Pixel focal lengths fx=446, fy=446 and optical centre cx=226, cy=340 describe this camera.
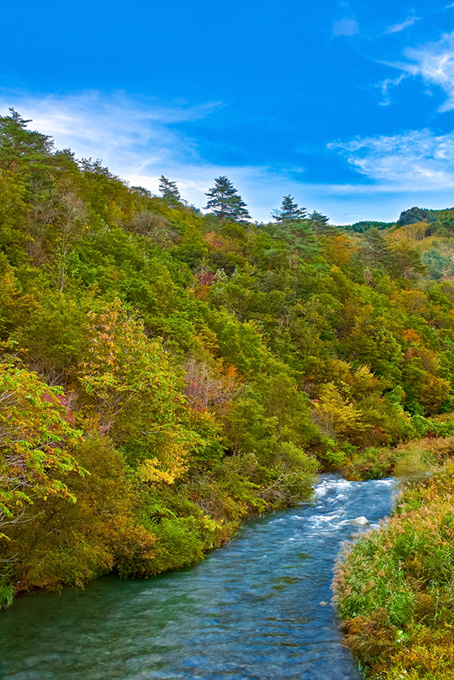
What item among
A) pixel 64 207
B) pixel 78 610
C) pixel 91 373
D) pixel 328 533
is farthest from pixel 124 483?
pixel 64 207

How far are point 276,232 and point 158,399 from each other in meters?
50.7

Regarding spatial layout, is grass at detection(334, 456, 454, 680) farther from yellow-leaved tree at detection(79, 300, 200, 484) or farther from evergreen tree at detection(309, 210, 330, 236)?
evergreen tree at detection(309, 210, 330, 236)

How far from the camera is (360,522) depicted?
16203mm

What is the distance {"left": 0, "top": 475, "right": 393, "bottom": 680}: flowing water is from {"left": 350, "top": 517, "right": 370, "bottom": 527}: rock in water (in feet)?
9.77

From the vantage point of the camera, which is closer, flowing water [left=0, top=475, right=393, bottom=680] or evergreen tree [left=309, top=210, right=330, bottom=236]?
flowing water [left=0, top=475, right=393, bottom=680]

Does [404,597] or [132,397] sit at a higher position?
[132,397]

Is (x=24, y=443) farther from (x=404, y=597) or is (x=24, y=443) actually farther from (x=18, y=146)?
(x=18, y=146)

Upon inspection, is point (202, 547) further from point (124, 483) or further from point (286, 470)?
point (286, 470)

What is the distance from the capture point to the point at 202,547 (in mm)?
13562

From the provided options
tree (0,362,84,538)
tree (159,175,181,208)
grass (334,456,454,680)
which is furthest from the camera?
tree (159,175,181,208)

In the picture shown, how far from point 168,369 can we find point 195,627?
10409 mm

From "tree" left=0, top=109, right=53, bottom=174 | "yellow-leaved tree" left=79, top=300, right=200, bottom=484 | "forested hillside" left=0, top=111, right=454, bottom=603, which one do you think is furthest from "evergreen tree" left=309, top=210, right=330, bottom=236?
"yellow-leaved tree" left=79, top=300, right=200, bottom=484

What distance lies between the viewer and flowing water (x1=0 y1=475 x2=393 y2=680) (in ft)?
23.9

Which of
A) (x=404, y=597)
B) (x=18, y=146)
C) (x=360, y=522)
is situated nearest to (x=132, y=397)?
(x=360, y=522)
